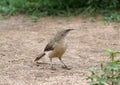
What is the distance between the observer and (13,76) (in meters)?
7.24

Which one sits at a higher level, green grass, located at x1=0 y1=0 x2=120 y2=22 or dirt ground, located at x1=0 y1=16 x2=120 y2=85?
dirt ground, located at x1=0 y1=16 x2=120 y2=85

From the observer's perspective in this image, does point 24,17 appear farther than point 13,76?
Yes

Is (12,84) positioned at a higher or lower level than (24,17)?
higher

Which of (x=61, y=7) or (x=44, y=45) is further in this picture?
(x=61, y=7)

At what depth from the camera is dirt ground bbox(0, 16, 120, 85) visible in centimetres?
718

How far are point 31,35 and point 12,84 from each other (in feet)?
13.5

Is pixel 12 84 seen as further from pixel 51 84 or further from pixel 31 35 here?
pixel 31 35

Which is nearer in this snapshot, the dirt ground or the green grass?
the dirt ground

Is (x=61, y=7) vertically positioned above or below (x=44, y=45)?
below

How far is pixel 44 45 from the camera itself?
9812 mm

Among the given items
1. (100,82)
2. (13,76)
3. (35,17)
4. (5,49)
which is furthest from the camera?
(35,17)

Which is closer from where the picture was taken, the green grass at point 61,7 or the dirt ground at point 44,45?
the dirt ground at point 44,45

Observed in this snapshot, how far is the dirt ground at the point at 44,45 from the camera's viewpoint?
283 inches

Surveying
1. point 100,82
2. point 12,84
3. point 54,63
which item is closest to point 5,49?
point 54,63
